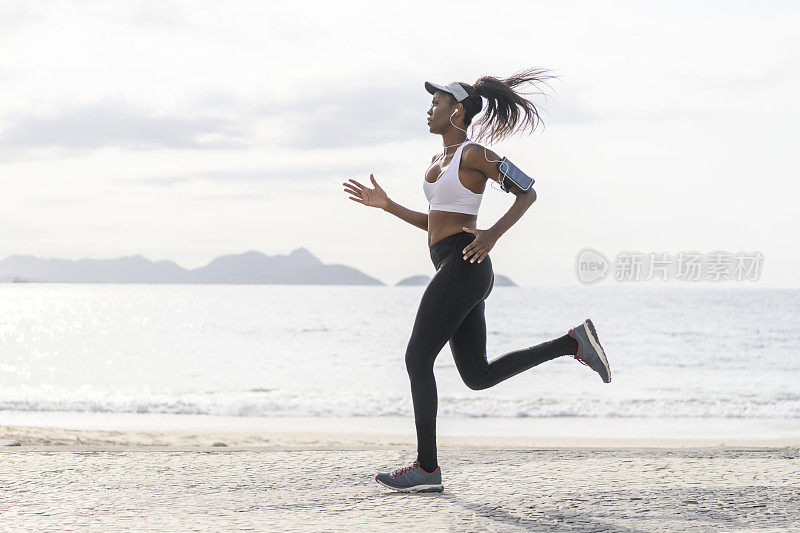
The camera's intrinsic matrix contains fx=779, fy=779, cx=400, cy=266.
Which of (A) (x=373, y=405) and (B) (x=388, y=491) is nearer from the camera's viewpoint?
(B) (x=388, y=491)

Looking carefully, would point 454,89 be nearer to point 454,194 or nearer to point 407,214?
point 454,194

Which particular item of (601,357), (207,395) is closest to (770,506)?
(601,357)

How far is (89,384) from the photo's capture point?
1805cm

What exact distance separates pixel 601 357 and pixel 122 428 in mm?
8649

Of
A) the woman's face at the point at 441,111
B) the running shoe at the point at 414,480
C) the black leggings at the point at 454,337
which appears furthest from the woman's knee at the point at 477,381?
the woman's face at the point at 441,111

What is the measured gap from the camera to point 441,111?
3.94 metres

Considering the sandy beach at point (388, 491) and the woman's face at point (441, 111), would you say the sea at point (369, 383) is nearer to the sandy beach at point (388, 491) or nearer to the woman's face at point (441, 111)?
the sandy beach at point (388, 491)

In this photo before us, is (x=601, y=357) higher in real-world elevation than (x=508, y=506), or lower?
higher

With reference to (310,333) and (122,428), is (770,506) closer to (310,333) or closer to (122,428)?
(122,428)

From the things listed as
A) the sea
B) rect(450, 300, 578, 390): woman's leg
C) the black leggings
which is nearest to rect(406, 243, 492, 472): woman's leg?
the black leggings

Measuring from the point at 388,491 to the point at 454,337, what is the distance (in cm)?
84

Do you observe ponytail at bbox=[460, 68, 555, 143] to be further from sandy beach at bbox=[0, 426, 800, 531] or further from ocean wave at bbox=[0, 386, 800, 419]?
ocean wave at bbox=[0, 386, 800, 419]

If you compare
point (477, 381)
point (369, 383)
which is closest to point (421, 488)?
point (477, 381)

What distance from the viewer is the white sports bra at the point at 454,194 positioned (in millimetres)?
3729
